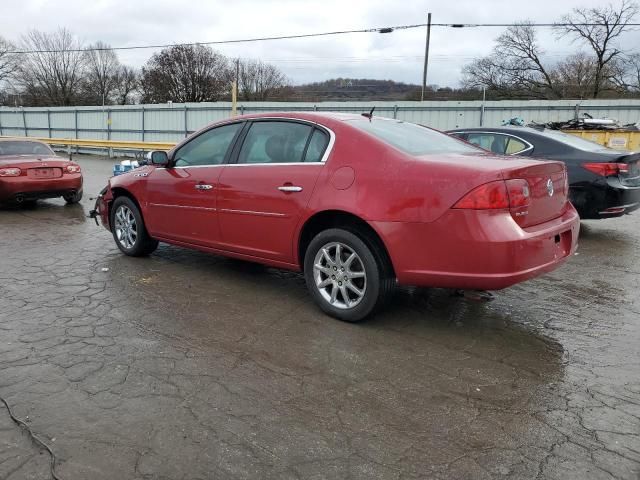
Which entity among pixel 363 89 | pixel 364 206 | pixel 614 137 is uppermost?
pixel 363 89

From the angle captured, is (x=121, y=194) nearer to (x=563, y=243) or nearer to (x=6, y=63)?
(x=563, y=243)

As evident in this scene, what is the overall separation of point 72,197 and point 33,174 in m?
1.01

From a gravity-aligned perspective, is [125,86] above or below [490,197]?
above

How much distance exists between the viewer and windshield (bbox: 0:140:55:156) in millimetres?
9750

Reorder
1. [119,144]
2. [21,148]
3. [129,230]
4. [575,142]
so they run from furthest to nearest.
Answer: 1. [119,144]
2. [21,148]
3. [575,142]
4. [129,230]

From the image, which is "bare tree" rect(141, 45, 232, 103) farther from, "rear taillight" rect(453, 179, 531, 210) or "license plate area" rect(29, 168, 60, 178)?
"rear taillight" rect(453, 179, 531, 210)

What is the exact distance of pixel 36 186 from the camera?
9.16 meters

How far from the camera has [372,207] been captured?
146 inches

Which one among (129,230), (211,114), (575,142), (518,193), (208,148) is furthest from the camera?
(211,114)

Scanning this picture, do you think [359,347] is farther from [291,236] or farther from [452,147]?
[452,147]

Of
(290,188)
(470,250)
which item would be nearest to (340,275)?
(290,188)

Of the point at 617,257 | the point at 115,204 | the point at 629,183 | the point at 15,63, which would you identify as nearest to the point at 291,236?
the point at 115,204

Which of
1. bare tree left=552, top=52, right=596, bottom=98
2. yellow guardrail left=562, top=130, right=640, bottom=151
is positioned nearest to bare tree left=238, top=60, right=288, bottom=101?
bare tree left=552, top=52, right=596, bottom=98

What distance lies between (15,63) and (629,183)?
69.4 m
